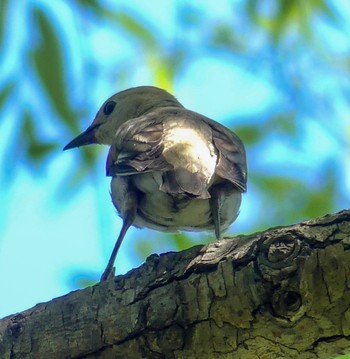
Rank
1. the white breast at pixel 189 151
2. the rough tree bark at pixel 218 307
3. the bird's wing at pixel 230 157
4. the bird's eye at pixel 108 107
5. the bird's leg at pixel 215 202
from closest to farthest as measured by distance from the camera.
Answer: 1. the rough tree bark at pixel 218 307
2. the white breast at pixel 189 151
3. the bird's wing at pixel 230 157
4. the bird's leg at pixel 215 202
5. the bird's eye at pixel 108 107

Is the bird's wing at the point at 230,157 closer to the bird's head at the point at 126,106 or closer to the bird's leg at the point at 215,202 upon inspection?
the bird's leg at the point at 215,202

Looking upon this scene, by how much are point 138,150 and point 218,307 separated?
2.43 metres

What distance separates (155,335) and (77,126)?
140 cm

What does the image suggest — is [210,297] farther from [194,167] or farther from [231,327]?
[194,167]

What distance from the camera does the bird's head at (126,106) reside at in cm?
764

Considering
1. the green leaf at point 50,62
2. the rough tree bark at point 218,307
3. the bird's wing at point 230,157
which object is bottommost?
the rough tree bark at point 218,307

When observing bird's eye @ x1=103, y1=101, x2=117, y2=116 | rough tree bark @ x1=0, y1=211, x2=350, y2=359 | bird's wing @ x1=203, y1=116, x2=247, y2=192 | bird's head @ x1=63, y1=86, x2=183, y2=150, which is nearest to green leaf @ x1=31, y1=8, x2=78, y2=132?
A: rough tree bark @ x1=0, y1=211, x2=350, y2=359

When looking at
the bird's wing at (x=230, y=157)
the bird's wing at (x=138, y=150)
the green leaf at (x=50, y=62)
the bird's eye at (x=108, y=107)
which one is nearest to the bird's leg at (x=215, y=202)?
the bird's wing at (x=230, y=157)

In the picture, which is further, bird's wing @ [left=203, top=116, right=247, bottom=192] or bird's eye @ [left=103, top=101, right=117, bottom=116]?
bird's eye @ [left=103, top=101, right=117, bottom=116]

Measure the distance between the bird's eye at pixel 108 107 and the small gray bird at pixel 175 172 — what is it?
1.49m

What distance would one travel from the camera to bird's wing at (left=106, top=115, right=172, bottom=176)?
528 cm

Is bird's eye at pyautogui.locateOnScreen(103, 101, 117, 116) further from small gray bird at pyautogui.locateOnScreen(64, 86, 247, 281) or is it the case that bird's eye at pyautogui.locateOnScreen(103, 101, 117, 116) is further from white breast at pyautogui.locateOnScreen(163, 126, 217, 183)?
white breast at pyautogui.locateOnScreen(163, 126, 217, 183)

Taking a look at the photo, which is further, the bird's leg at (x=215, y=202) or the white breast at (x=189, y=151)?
the bird's leg at (x=215, y=202)

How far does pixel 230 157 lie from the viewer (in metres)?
5.68
